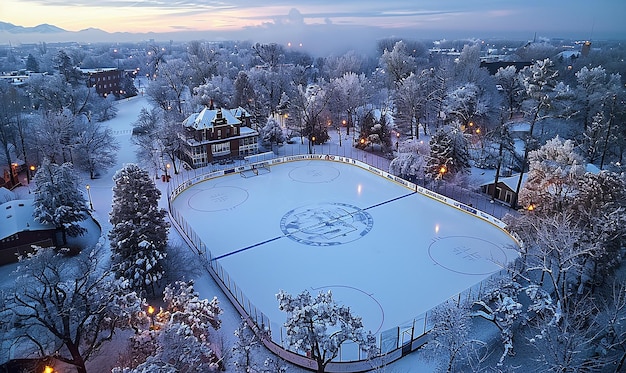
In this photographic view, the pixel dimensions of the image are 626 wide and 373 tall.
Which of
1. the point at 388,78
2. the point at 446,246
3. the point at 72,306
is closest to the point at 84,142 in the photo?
the point at 72,306

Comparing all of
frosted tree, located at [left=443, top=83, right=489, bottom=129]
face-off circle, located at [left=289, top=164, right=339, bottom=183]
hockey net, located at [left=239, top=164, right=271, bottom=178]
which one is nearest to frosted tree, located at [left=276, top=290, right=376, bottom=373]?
face-off circle, located at [left=289, top=164, right=339, bottom=183]

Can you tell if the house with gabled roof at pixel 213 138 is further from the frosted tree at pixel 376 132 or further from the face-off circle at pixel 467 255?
the face-off circle at pixel 467 255

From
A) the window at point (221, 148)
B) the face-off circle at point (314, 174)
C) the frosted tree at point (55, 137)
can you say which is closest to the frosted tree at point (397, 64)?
the face-off circle at point (314, 174)

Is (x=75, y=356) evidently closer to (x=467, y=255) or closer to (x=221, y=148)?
(x=467, y=255)

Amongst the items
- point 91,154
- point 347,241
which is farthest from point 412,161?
point 91,154

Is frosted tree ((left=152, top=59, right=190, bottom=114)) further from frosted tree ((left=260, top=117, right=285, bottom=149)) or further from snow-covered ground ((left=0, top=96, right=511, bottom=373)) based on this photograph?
snow-covered ground ((left=0, top=96, right=511, bottom=373))

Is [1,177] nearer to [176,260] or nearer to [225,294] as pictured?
[176,260]
